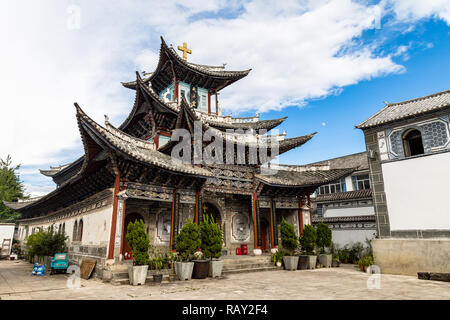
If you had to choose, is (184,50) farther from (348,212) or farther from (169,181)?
(348,212)

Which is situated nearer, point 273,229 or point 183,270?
point 183,270

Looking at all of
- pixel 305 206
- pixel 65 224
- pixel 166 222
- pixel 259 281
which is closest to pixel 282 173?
pixel 305 206

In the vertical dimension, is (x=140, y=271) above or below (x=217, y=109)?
below

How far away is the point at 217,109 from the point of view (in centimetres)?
1998

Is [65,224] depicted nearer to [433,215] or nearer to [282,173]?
[282,173]

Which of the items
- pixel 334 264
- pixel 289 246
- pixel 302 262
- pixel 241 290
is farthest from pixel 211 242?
pixel 334 264

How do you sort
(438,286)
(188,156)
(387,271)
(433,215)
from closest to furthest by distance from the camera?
(438,286) < (433,215) < (387,271) < (188,156)

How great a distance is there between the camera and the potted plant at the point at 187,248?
9.54 metres

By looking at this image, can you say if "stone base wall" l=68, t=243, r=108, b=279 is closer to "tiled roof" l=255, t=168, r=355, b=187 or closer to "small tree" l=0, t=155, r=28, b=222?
"tiled roof" l=255, t=168, r=355, b=187

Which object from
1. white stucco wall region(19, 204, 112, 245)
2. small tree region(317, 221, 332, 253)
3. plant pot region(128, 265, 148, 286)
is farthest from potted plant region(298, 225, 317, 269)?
white stucco wall region(19, 204, 112, 245)

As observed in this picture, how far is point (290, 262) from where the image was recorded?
40.8 feet

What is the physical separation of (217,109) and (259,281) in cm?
1326

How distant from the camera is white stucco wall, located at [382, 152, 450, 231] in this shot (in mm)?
9844

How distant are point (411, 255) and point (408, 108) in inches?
235
